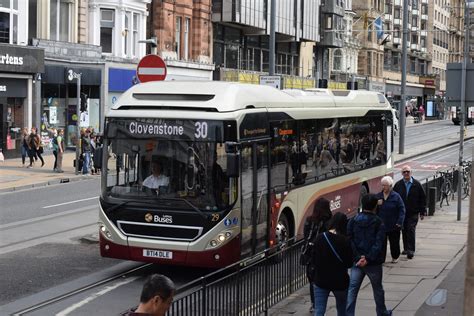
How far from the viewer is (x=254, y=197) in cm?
1258

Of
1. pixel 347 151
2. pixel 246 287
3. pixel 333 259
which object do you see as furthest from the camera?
pixel 347 151

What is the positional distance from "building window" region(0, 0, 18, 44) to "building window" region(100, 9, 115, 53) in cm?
707

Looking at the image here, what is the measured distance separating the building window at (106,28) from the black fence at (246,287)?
111 feet

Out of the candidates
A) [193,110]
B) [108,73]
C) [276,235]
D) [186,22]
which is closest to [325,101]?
[276,235]

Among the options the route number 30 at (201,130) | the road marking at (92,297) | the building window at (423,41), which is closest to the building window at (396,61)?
the building window at (423,41)

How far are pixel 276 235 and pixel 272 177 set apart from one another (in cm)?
99

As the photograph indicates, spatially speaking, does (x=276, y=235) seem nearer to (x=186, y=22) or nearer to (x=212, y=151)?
(x=212, y=151)

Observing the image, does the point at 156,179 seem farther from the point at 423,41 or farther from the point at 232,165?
the point at 423,41

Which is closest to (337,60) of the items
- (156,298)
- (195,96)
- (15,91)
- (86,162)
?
(15,91)

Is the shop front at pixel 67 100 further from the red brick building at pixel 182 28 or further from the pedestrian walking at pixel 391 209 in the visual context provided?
the pedestrian walking at pixel 391 209

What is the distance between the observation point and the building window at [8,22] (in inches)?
1441

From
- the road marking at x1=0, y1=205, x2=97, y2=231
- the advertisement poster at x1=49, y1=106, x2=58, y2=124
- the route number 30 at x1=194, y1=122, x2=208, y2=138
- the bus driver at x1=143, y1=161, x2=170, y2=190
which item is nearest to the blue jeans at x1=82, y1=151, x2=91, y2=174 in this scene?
the advertisement poster at x1=49, y1=106, x2=58, y2=124

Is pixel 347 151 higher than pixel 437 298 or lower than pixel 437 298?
higher

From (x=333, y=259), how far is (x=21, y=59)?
3089 centimetres
